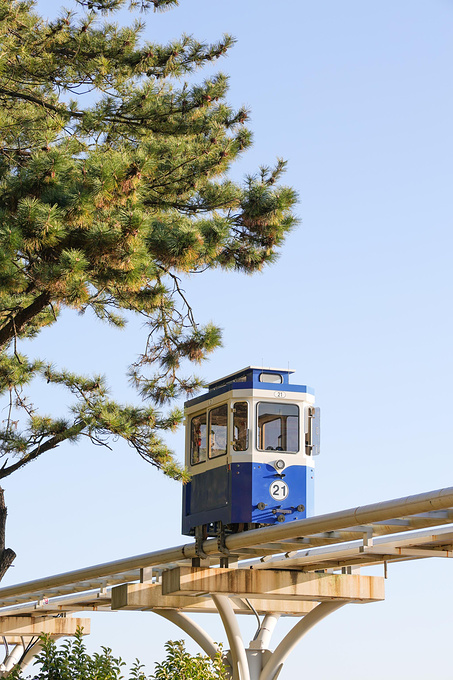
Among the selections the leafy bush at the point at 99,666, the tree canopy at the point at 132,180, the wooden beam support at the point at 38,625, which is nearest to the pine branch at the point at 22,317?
the tree canopy at the point at 132,180

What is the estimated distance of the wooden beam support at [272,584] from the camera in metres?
14.3

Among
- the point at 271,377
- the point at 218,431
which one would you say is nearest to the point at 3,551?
the point at 218,431

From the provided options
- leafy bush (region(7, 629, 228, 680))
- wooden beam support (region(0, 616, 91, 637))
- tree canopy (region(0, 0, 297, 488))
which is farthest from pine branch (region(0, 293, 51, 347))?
wooden beam support (region(0, 616, 91, 637))

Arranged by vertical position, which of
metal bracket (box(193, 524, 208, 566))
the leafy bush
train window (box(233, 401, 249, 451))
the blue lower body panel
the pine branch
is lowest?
the leafy bush

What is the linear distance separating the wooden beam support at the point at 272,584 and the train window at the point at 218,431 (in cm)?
171

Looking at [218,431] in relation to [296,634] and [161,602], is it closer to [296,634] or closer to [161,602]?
[161,602]

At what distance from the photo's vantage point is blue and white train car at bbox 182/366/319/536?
1414cm

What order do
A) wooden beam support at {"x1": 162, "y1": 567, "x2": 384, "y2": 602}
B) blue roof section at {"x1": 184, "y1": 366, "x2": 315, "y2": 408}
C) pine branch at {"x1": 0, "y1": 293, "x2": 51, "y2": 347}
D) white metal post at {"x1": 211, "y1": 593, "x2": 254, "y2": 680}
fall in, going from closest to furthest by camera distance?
1. wooden beam support at {"x1": 162, "y1": 567, "x2": 384, "y2": 602}
2. pine branch at {"x1": 0, "y1": 293, "x2": 51, "y2": 347}
3. blue roof section at {"x1": 184, "y1": 366, "x2": 315, "y2": 408}
4. white metal post at {"x1": 211, "y1": 593, "x2": 254, "y2": 680}

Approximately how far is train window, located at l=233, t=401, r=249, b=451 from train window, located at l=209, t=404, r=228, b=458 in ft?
0.70

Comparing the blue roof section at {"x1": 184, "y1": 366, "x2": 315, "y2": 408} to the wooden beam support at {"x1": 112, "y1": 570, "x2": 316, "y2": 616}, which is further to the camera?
the wooden beam support at {"x1": 112, "y1": 570, "x2": 316, "y2": 616}

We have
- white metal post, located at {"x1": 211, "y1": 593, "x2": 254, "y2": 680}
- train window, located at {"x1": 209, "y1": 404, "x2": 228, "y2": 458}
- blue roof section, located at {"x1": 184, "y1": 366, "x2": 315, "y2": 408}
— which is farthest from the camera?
white metal post, located at {"x1": 211, "y1": 593, "x2": 254, "y2": 680}

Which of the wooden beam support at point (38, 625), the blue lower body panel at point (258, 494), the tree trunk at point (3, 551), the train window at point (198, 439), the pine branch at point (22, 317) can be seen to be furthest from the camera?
the wooden beam support at point (38, 625)

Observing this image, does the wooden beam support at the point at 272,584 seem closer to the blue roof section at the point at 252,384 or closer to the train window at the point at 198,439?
the train window at the point at 198,439

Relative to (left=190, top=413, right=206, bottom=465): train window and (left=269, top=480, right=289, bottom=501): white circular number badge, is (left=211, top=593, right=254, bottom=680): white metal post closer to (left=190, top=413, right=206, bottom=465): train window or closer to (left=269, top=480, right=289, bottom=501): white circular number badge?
(left=269, top=480, right=289, bottom=501): white circular number badge
